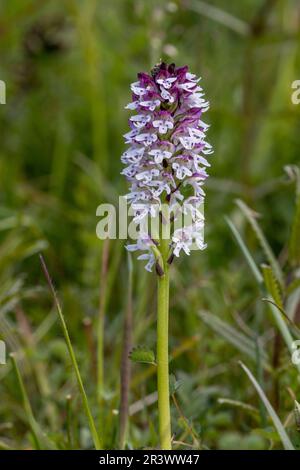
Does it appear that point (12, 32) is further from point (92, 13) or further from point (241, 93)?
point (241, 93)

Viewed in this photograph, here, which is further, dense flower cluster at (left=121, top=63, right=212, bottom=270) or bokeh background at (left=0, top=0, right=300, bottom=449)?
bokeh background at (left=0, top=0, right=300, bottom=449)

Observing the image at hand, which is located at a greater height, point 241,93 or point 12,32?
point 12,32

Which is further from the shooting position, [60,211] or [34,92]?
[34,92]

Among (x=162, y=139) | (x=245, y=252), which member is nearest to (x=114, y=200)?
(x=245, y=252)

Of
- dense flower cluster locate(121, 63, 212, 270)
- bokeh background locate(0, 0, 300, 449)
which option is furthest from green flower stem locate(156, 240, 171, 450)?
bokeh background locate(0, 0, 300, 449)

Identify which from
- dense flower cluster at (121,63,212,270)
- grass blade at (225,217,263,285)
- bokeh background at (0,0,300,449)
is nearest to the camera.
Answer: dense flower cluster at (121,63,212,270)

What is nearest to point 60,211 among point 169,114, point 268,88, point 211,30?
point 211,30

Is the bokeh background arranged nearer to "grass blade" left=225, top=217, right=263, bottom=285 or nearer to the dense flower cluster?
"grass blade" left=225, top=217, right=263, bottom=285
